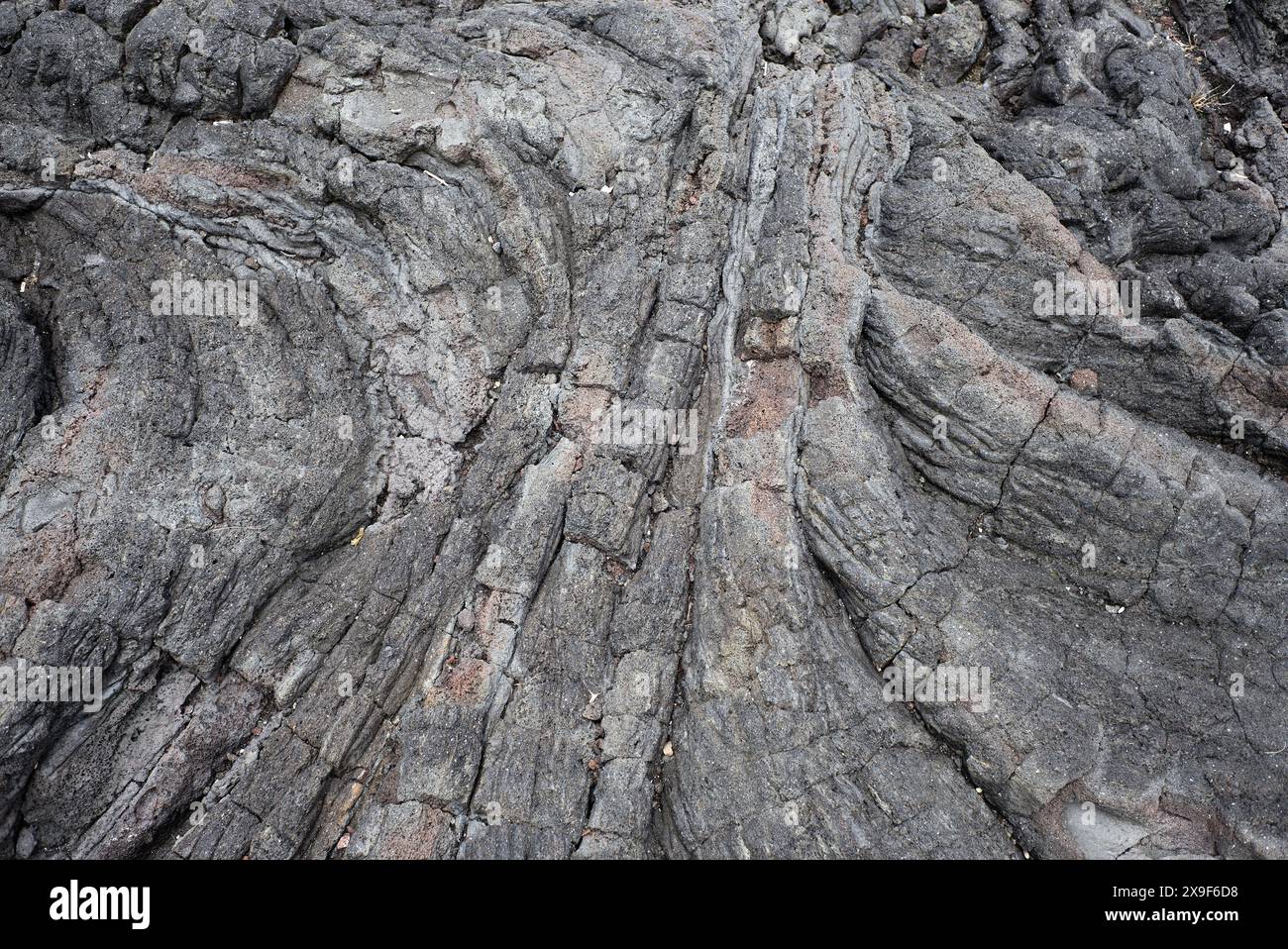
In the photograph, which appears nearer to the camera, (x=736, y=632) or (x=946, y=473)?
(x=736, y=632)

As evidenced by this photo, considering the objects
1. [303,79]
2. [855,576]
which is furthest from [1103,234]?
[303,79]

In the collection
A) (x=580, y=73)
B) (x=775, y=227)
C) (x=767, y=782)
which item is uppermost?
(x=580, y=73)

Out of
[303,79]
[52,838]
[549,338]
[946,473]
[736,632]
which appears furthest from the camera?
[303,79]

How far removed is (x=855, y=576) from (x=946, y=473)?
5.56 ft

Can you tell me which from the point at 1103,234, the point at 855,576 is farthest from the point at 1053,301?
the point at 855,576

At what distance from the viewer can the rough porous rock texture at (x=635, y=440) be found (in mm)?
7961

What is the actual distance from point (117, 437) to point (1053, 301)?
36.1 ft

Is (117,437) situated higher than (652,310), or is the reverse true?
(652,310)

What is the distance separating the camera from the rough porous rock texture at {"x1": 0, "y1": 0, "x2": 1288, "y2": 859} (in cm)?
796

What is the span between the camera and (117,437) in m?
8.89

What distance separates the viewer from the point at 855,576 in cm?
855

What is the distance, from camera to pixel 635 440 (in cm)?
953

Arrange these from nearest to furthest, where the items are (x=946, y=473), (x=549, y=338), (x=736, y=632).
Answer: (x=736, y=632) → (x=946, y=473) → (x=549, y=338)

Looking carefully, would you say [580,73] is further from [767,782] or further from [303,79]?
[767,782]
